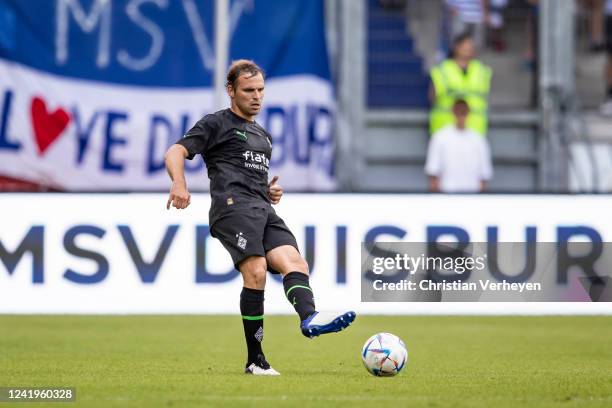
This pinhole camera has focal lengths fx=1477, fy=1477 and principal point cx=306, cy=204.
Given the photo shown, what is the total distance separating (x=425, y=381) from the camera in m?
8.32

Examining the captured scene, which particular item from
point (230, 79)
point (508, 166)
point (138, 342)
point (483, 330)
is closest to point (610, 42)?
point (508, 166)

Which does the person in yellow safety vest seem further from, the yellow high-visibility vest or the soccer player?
the soccer player

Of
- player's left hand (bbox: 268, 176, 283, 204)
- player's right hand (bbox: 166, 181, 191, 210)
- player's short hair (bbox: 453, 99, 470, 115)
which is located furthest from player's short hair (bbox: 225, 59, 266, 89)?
player's short hair (bbox: 453, 99, 470, 115)

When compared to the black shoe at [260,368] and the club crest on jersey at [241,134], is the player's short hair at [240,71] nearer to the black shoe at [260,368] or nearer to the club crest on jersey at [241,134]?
the club crest on jersey at [241,134]

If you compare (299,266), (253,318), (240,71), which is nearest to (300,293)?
(299,266)

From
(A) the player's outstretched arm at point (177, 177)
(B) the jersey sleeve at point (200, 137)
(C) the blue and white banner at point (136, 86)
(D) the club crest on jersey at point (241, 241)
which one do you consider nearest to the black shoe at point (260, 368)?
(D) the club crest on jersey at point (241, 241)

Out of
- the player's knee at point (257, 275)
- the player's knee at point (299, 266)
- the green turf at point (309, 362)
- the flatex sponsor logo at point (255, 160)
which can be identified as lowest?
the green turf at point (309, 362)

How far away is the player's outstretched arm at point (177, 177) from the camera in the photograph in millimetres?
8102

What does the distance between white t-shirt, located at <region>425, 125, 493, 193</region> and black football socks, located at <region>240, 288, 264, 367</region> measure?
8.82 metres

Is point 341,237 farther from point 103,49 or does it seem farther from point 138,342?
point 103,49

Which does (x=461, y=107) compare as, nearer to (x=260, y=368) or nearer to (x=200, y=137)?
(x=200, y=137)

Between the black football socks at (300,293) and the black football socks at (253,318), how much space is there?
222mm

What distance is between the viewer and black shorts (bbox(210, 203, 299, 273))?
852 centimetres

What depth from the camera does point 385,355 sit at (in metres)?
8.48
